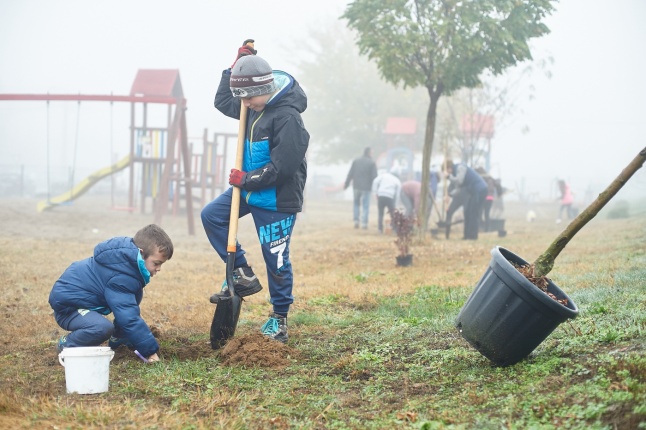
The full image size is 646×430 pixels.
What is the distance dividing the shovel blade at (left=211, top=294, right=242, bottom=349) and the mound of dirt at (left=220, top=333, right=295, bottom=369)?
0.63ft

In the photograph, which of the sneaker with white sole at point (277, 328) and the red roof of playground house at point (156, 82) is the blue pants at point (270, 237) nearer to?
the sneaker with white sole at point (277, 328)

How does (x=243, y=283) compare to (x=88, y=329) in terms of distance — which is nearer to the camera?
(x=88, y=329)

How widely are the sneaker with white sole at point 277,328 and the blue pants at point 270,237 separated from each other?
51 mm

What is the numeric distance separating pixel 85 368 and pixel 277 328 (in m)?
1.65

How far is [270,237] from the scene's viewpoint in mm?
5426

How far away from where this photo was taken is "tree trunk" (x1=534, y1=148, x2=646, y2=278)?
4051 millimetres

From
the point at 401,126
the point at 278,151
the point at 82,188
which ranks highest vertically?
the point at 401,126

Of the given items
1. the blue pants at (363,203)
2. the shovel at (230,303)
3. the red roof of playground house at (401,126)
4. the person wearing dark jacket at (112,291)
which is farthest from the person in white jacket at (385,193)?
the red roof of playground house at (401,126)

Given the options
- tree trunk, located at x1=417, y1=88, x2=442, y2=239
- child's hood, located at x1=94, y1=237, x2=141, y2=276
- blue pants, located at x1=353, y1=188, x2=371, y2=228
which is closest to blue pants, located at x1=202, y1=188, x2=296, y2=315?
child's hood, located at x1=94, y1=237, x2=141, y2=276

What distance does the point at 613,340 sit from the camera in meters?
4.32

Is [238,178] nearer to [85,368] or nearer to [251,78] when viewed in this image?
[251,78]

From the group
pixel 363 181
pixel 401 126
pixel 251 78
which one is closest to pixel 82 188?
pixel 363 181

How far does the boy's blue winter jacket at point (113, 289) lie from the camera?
194 inches

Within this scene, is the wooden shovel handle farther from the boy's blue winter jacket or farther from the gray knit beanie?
the boy's blue winter jacket
